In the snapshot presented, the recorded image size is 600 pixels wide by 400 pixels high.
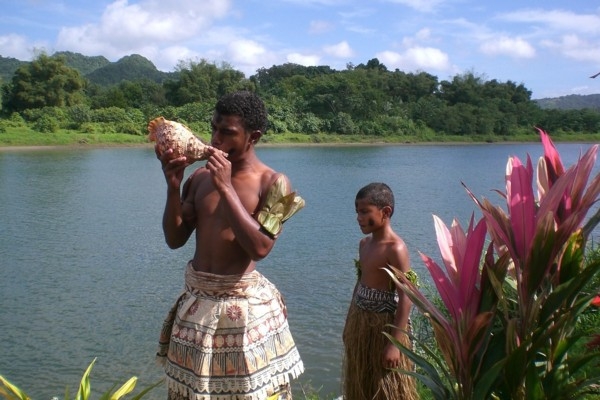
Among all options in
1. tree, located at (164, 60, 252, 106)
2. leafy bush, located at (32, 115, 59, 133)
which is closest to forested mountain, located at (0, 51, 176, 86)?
tree, located at (164, 60, 252, 106)

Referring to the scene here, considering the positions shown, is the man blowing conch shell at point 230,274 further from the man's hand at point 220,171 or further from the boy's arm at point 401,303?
the boy's arm at point 401,303

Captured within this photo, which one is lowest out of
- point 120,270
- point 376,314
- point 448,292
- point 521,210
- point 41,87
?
point 120,270

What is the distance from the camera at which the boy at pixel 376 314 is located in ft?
7.73

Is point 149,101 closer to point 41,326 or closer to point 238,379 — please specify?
point 41,326

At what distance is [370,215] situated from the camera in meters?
2.43

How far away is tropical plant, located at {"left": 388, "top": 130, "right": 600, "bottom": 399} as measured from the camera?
1.17 m

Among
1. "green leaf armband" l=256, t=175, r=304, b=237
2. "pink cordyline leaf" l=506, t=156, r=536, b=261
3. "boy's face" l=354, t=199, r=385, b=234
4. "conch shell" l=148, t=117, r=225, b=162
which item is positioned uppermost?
"conch shell" l=148, t=117, r=225, b=162

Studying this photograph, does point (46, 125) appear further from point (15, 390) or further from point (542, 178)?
point (542, 178)

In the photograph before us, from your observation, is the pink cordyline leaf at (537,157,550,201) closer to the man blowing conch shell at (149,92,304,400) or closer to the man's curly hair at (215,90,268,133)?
the man blowing conch shell at (149,92,304,400)

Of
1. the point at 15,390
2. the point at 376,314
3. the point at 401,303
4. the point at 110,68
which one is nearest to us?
the point at 15,390

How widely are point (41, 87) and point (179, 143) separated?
35689mm

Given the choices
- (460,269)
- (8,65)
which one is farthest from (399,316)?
(8,65)

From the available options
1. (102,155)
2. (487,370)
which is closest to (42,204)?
(487,370)

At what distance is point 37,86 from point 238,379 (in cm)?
3610
